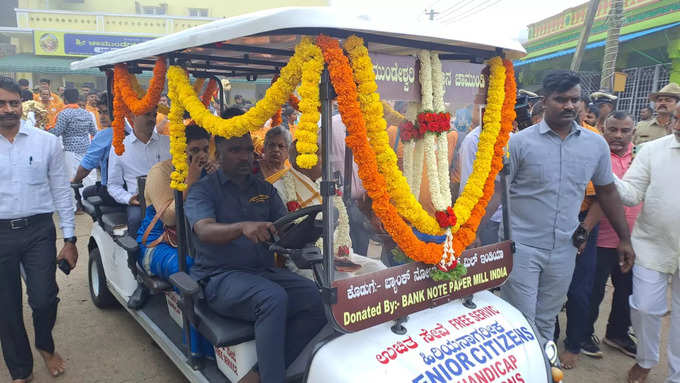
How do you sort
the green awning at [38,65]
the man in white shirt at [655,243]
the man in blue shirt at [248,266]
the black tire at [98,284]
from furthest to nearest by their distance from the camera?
the green awning at [38,65] < the black tire at [98,284] < the man in white shirt at [655,243] < the man in blue shirt at [248,266]

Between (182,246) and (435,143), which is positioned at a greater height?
(435,143)

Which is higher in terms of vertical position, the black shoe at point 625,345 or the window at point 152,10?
the window at point 152,10

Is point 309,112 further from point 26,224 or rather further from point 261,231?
point 26,224

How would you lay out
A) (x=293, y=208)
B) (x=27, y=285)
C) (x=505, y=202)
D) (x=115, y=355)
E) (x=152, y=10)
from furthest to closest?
(x=152, y=10) → (x=115, y=355) → (x=293, y=208) → (x=27, y=285) → (x=505, y=202)

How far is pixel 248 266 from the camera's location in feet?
9.55

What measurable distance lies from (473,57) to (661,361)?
127 inches

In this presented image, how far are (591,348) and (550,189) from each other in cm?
180

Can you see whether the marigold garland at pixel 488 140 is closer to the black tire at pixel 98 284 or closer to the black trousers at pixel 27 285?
the black trousers at pixel 27 285

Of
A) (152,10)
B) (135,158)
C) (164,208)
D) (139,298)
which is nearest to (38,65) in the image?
(152,10)

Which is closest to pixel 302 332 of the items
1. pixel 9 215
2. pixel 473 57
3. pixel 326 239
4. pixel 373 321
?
pixel 373 321

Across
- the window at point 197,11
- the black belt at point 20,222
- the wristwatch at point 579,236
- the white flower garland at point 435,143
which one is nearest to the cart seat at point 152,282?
the black belt at point 20,222

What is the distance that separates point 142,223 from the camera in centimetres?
386

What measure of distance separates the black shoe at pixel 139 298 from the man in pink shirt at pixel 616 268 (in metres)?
3.71

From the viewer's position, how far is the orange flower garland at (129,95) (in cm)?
299
